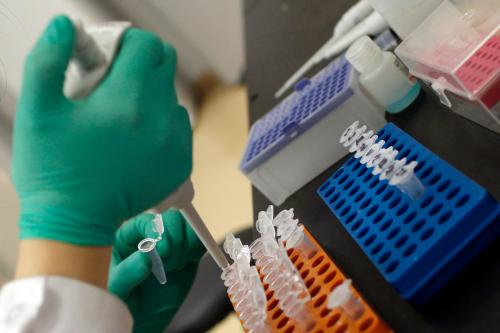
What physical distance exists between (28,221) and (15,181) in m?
0.05

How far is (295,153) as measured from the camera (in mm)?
688

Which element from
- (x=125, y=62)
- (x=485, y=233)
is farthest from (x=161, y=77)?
(x=485, y=233)

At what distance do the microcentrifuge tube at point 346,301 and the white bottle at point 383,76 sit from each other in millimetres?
316

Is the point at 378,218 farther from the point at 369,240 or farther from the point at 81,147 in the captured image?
the point at 81,147

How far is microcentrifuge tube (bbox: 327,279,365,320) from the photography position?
42 cm

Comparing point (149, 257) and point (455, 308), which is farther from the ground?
point (149, 257)

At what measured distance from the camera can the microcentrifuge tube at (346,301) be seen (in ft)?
1.37

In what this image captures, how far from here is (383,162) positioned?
1.68ft

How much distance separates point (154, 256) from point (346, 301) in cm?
32

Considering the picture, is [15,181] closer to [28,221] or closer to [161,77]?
[28,221]

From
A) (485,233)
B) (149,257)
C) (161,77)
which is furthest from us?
(149,257)

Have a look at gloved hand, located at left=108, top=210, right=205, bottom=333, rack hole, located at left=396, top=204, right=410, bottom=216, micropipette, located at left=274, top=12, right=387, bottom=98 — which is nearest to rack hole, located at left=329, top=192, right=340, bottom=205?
rack hole, located at left=396, top=204, right=410, bottom=216

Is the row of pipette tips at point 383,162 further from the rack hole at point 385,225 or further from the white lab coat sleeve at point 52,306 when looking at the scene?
the white lab coat sleeve at point 52,306

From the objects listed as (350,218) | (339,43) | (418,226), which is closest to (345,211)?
(350,218)
